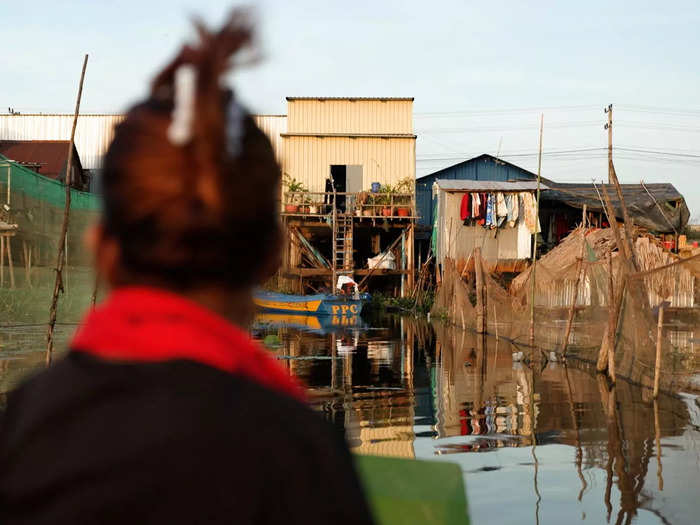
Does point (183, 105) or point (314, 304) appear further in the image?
point (314, 304)

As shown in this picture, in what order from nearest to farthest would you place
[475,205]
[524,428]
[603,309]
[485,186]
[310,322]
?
1. [524,428]
2. [603,309]
3. [310,322]
4. [475,205]
5. [485,186]

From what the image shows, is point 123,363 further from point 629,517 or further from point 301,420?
point 629,517

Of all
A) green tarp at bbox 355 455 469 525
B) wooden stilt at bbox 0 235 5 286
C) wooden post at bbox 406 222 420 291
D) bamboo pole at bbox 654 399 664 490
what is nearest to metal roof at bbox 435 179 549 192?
wooden post at bbox 406 222 420 291

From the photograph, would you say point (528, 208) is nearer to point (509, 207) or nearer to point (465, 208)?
point (509, 207)

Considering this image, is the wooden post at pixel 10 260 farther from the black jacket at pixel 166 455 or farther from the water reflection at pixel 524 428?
the black jacket at pixel 166 455

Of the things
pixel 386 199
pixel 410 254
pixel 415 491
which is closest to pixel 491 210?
pixel 410 254

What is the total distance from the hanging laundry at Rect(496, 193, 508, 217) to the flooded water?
13148mm

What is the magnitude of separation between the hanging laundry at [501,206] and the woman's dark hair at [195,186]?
1130 inches

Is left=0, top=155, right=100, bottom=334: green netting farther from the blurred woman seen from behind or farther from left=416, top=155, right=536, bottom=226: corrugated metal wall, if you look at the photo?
left=416, top=155, right=536, bottom=226: corrugated metal wall

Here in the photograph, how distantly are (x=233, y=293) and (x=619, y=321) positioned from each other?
35.9ft

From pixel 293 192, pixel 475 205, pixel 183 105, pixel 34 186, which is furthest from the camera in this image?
pixel 475 205

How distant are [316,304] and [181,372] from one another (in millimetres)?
24080

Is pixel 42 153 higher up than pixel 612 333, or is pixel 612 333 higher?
pixel 42 153

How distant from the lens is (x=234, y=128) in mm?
1176
